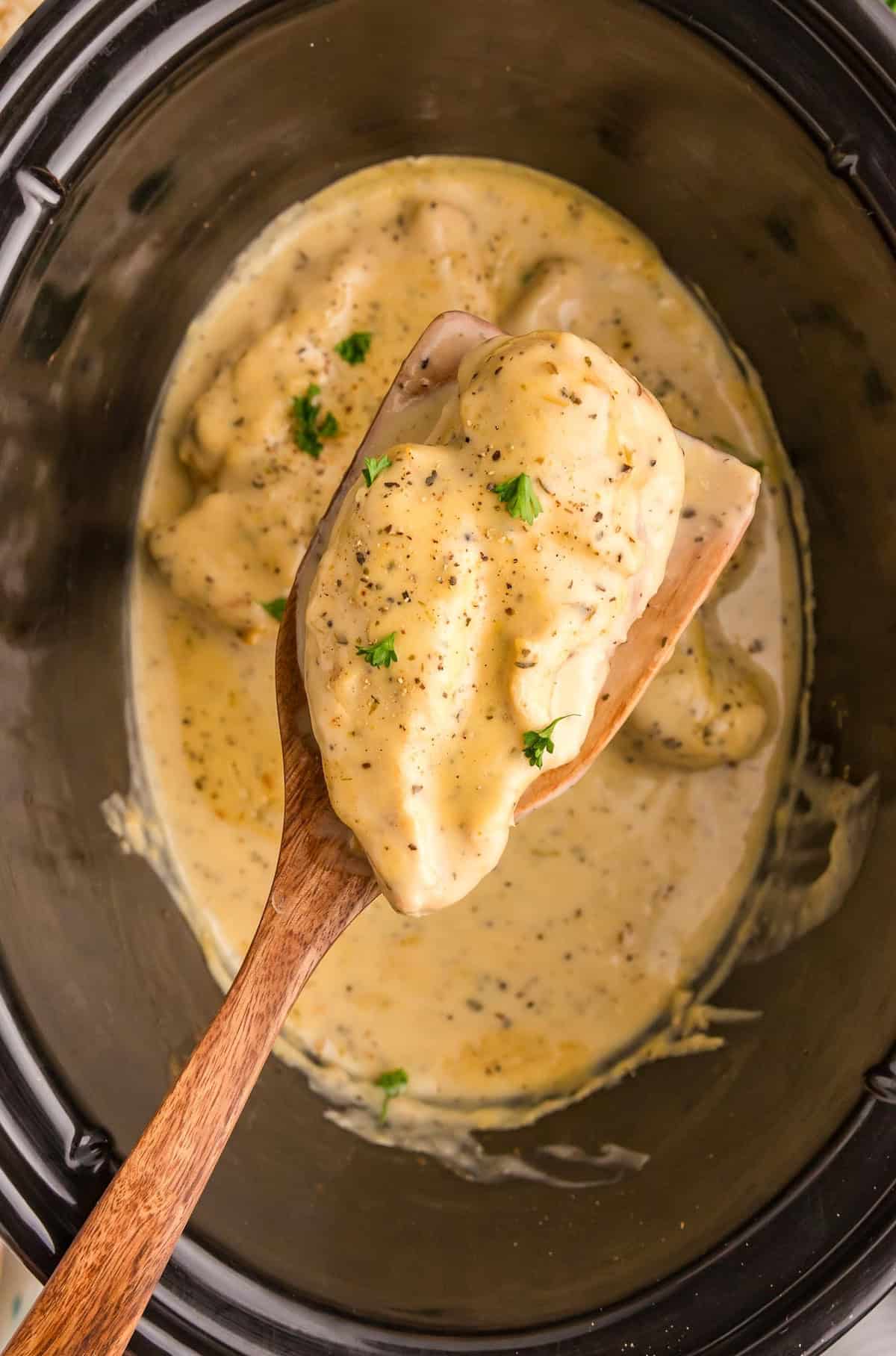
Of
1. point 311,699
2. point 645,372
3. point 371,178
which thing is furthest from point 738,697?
point 371,178

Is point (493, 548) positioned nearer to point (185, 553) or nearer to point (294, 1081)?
point (185, 553)

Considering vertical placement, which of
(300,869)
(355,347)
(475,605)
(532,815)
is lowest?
(300,869)

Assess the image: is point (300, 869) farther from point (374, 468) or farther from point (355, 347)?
point (355, 347)

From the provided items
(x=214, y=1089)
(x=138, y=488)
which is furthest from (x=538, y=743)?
(x=138, y=488)

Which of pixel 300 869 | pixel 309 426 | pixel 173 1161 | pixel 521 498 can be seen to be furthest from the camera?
pixel 309 426

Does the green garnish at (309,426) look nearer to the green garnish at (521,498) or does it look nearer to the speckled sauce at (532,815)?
the speckled sauce at (532,815)

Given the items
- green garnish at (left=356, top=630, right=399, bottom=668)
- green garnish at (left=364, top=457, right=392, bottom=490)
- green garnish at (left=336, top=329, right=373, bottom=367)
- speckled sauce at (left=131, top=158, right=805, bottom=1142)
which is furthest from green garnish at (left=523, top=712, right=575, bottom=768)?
green garnish at (left=336, top=329, right=373, bottom=367)

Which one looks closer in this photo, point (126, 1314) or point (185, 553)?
point (126, 1314)
